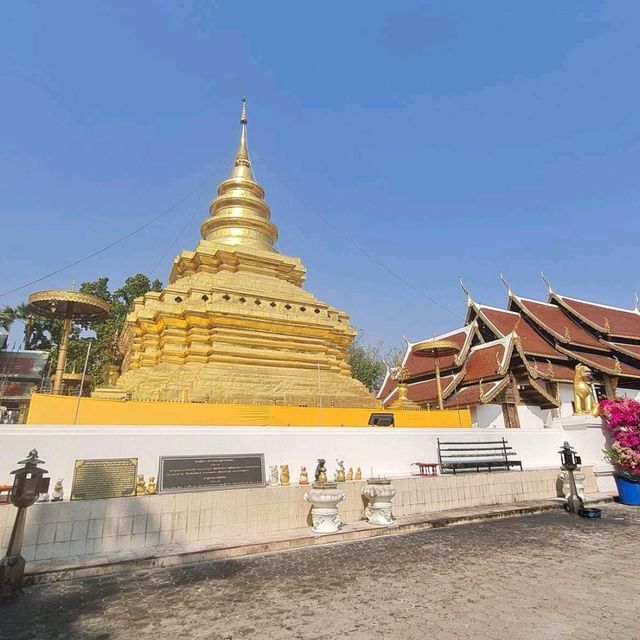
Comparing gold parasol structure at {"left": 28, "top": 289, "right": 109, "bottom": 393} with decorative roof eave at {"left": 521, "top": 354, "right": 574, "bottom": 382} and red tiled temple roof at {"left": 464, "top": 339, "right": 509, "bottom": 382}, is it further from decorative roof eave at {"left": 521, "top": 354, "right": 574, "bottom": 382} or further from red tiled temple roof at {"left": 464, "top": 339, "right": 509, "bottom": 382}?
decorative roof eave at {"left": 521, "top": 354, "right": 574, "bottom": 382}

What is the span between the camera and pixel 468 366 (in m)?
17.4

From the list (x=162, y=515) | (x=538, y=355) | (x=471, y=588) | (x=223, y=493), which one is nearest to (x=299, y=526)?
(x=223, y=493)

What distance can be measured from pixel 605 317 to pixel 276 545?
968 inches

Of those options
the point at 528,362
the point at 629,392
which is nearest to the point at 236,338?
the point at 528,362

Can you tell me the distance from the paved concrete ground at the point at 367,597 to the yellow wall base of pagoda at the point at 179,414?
3.98 m

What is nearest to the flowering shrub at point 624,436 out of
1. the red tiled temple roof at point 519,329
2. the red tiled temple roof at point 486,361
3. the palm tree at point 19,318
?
the red tiled temple roof at point 486,361

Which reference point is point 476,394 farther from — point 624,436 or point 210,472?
point 210,472

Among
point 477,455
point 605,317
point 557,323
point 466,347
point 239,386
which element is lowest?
point 477,455

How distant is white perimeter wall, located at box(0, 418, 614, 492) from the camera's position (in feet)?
22.7

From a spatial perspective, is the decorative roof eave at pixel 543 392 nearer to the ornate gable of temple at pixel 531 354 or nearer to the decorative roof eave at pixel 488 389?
the ornate gable of temple at pixel 531 354

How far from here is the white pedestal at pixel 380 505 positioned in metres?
6.76

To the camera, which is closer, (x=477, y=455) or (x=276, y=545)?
(x=276, y=545)

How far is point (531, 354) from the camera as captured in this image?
59.8ft

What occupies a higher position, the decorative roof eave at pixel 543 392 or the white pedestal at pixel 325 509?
the decorative roof eave at pixel 543 392
